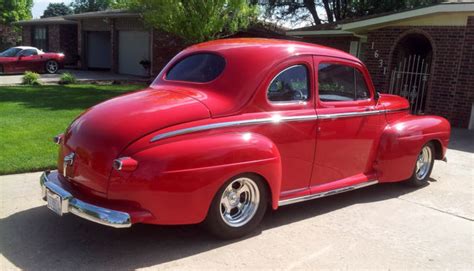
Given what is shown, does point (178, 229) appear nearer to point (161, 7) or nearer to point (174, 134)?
point (174, 134)

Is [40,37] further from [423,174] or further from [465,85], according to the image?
[423,174]

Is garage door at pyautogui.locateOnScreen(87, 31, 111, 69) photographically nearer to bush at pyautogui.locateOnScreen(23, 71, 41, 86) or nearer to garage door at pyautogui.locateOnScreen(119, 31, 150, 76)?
garage door at pyautogui.locateOnScreen(119, 31, 150, 76)

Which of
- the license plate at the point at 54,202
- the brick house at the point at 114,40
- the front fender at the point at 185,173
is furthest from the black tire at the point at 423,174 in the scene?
the brick house at the point at 114,40

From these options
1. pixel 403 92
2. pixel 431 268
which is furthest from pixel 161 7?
pixel 431 268

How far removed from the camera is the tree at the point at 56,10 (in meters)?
75.8

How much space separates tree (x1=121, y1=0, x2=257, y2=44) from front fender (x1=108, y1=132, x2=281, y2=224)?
1083cm

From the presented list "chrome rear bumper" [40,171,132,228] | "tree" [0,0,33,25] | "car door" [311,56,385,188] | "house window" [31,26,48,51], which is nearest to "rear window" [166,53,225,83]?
"car door" [311,56,385,188]

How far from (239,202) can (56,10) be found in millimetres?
81074

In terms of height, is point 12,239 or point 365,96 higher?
point 365,96

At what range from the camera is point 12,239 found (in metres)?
4.25

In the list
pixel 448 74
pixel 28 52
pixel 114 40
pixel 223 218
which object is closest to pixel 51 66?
pixel 28 52

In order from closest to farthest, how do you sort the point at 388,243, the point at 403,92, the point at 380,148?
the point at 388,243, the point at 380,148, the point at 403,92

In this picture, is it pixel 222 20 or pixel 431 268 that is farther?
pixel 222 20

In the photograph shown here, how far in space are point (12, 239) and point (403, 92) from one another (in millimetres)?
10990
